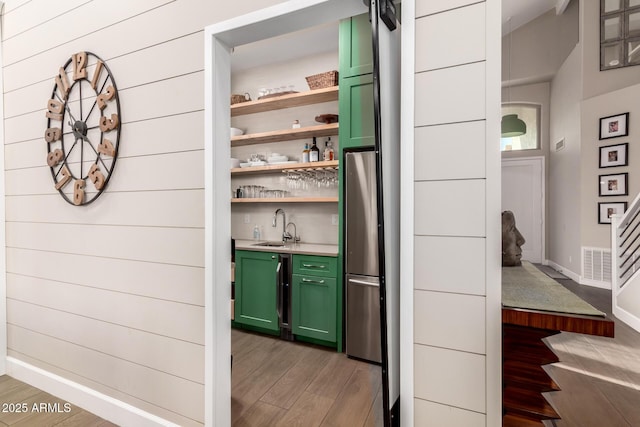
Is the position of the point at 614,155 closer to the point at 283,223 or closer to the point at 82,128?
the point at 283,223

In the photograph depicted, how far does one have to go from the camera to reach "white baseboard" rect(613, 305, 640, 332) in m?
3.39

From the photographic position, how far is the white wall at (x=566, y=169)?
572cm

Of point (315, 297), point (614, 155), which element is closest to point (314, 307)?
point (315, 297)

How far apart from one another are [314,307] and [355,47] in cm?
258

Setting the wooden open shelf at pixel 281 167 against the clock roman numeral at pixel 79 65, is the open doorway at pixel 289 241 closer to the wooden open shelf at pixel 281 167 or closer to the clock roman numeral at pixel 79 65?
the wooden open shelf at pixel 281 167

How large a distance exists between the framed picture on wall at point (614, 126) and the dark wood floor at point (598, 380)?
3.50 m

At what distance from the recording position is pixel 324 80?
3.38 metres

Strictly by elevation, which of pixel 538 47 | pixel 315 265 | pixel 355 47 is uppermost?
pixel 538 47

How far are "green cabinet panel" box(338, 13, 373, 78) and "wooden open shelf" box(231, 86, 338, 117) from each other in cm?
32

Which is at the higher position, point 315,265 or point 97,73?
point 97,73

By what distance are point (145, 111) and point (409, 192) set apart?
1619 millimetres

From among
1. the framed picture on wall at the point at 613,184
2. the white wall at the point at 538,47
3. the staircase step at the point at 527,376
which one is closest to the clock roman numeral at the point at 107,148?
the staircase step at the point at 527,376

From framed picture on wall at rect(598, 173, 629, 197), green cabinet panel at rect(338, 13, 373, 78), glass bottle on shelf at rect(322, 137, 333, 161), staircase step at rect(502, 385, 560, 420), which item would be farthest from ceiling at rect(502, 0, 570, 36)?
staircase step at rect(502, 385, 560, 420)

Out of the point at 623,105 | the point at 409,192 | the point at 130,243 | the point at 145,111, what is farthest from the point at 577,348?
the point at 623,105
